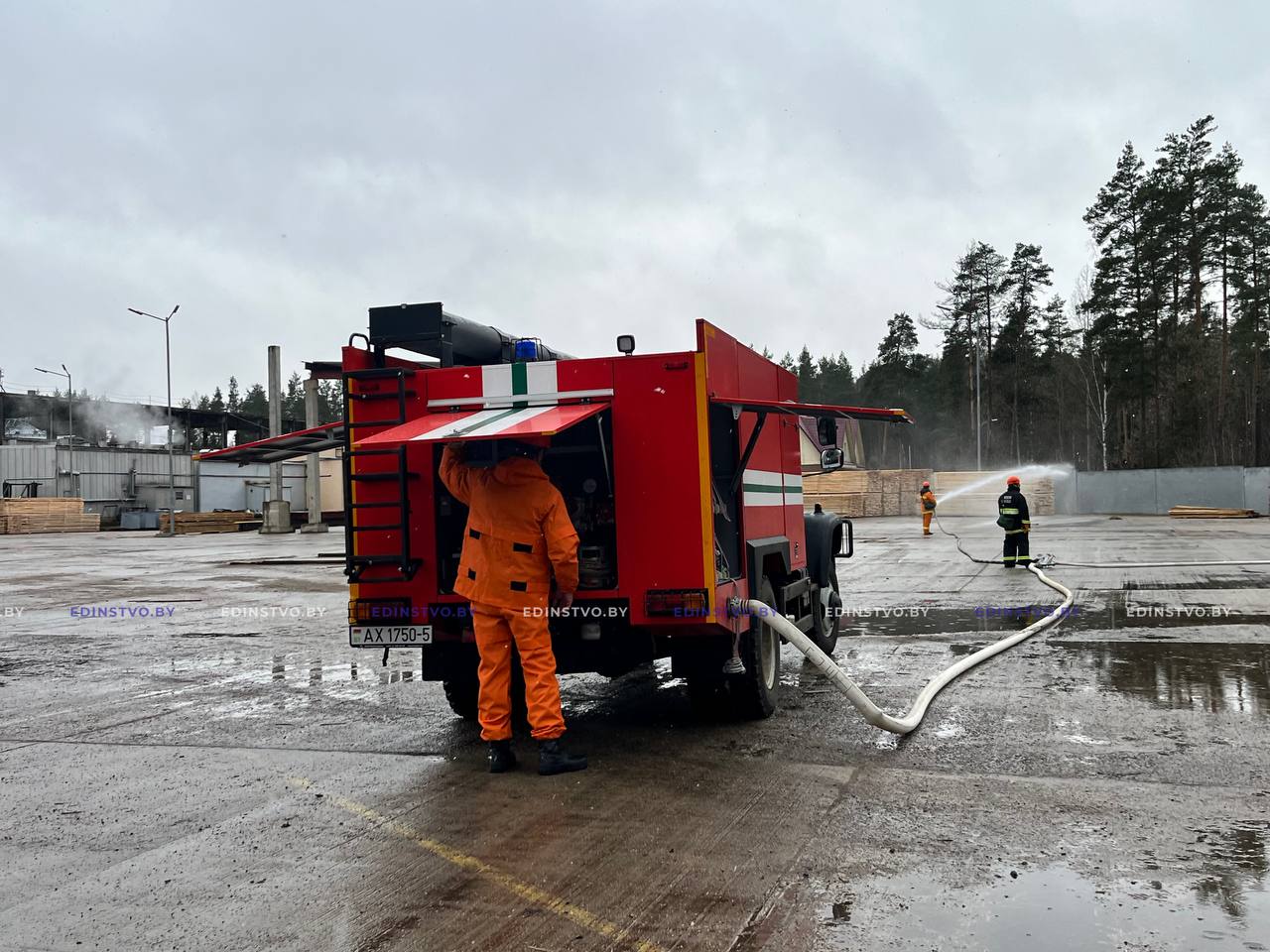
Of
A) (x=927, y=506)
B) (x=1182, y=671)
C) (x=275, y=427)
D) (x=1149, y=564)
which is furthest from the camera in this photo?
(x=275, y=427)

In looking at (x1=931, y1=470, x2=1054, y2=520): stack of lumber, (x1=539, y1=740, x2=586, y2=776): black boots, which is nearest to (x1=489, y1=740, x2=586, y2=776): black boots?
(x1=539, y1=740, x2=586, y2=776): black boots

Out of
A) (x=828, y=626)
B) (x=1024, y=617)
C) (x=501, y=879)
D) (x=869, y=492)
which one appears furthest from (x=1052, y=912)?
(x=869, y=492)

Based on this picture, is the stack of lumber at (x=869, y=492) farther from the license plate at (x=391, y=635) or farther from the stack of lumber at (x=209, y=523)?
the license plate at (x=391, y=635)

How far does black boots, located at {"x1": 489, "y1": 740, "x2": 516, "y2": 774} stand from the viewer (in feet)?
18.9

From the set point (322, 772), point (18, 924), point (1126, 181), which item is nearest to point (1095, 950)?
point (18, 924)

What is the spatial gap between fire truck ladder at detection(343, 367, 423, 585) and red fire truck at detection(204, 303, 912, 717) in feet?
0.04

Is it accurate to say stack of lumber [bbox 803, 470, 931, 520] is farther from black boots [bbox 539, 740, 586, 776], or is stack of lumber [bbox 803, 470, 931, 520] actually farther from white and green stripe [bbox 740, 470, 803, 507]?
black boots [bbox 539, 740, 586, 776]

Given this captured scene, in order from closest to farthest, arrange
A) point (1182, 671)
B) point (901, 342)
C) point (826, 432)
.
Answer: point (1182, 671) < point (826, 432) < point (901, 342)

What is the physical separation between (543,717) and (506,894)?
1.74 m

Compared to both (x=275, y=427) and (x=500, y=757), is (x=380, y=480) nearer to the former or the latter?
(x=500, y=757)

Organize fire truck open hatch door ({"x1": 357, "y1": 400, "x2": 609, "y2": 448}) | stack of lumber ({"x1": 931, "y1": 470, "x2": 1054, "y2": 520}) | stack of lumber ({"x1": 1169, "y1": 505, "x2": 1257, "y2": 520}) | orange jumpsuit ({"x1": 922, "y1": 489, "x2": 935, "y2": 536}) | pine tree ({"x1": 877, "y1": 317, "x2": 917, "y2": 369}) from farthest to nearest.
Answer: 1. pine tree ({"x1": 877, "y1": 317, "x2": 917, "y2": 369})
2. stack of lumber ({"x1": 931, "y1": 470, "x2": 1054, "y2": 520})
3. stack of lumber ({"x1": 1169, "y1": 505, "x2": 1257, "y2": 520})
4. orange jumpsuit ({"x1": 922, "y1": 489, "x2": 935, "y2": 536})
5. fire truck open hatch door ({"x1": 357, "y1": 400, "x2": 609, "y2": 448})

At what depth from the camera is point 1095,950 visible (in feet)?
11.1

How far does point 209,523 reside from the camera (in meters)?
50.3

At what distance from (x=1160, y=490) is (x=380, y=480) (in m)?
43.8
